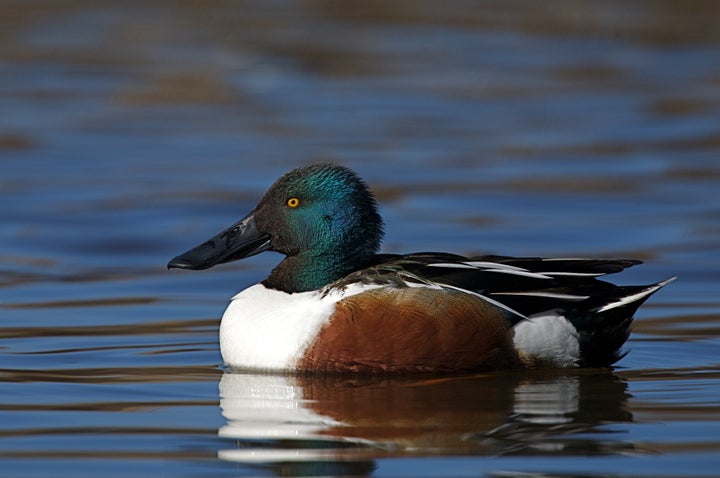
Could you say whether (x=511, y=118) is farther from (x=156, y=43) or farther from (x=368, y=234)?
(x=368, y=234)

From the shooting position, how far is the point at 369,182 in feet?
44.3

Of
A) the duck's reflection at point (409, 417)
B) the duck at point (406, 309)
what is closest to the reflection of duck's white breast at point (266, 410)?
the duck's reflection at point (409, 417)

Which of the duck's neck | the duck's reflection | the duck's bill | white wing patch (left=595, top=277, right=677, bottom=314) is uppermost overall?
the duck's bill

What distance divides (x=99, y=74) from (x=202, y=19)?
11.9 ft

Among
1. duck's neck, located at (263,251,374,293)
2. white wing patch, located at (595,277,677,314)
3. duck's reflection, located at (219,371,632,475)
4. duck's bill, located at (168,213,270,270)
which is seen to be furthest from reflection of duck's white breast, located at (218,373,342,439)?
white wing patch, located at (595,277,677,314)

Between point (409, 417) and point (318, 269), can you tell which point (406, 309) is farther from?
point (409, 417)

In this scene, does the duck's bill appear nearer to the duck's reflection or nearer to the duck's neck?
the duck's neck

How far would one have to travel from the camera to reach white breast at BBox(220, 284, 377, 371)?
7062mm

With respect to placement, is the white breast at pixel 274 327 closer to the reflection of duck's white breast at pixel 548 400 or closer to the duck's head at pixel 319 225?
the duck's head at pixel 319 225

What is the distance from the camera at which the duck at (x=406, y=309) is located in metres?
7.00

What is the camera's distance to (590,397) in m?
6.71

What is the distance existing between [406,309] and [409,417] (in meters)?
0.76

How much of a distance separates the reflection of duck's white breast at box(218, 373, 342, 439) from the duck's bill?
0.69 meters

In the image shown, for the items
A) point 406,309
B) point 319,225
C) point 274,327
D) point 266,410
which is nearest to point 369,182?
point 319,225
